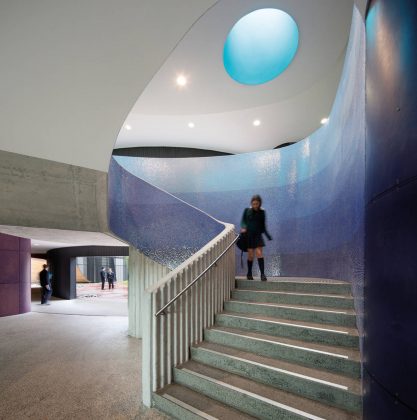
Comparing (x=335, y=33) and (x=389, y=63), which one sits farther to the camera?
(x=335, y=33)

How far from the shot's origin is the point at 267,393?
2699 mm

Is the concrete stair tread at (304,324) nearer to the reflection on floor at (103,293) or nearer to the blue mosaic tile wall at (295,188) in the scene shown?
the blue mosaic tile wall at (295,188)

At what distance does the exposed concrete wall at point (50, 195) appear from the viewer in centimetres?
380

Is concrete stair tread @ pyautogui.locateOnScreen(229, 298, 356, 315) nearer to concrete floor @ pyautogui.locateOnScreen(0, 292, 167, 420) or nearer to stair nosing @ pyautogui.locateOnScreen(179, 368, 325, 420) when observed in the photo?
stair nosing @ pyautogui.locateOnScreen(179, 368, 325, 420)

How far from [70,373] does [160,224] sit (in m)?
2.94

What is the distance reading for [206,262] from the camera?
4031 mm

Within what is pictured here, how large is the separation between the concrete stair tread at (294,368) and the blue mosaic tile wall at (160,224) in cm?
232

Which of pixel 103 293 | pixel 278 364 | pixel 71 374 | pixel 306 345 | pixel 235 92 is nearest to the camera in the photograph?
pixel 278 364

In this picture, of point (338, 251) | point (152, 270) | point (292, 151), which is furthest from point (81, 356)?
point (292, 151)

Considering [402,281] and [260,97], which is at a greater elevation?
[260,97]

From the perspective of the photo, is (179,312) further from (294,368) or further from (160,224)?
(160,224)

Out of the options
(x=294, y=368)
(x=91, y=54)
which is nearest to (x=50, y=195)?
(x=91, y=54)

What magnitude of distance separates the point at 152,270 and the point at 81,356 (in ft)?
6.88

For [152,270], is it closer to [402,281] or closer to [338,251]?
[338,251]
